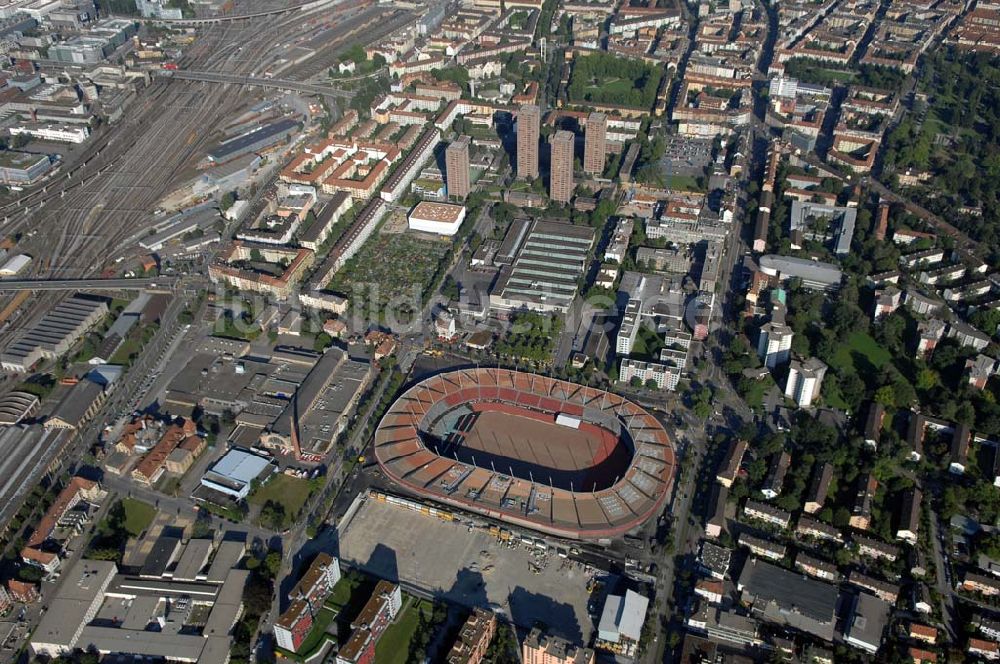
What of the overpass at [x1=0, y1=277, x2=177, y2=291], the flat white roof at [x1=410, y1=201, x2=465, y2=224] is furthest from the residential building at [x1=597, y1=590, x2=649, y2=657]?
→ the overpass at [x1=0, y1=277, x2=177, y2=291]

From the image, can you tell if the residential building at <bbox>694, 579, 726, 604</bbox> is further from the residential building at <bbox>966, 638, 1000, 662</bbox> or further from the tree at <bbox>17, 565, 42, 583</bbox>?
the tree at <bbox>17, 565, 42, 583</bbox>

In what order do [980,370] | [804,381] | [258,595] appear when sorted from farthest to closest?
[980,370] < [804,381] < [258,595]

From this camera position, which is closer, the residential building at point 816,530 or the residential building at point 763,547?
the residential building at point 763,547

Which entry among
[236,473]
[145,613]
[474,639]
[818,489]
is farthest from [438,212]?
[474,639]

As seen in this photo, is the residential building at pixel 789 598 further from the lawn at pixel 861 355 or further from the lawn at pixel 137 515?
the lawn at pixel 137 515

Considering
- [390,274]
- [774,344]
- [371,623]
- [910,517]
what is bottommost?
[910,517]

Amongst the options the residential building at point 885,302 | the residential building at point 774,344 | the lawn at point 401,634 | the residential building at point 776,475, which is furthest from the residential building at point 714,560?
the residential building at point 885,302

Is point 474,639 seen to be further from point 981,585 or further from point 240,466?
Answer: point 981,585
